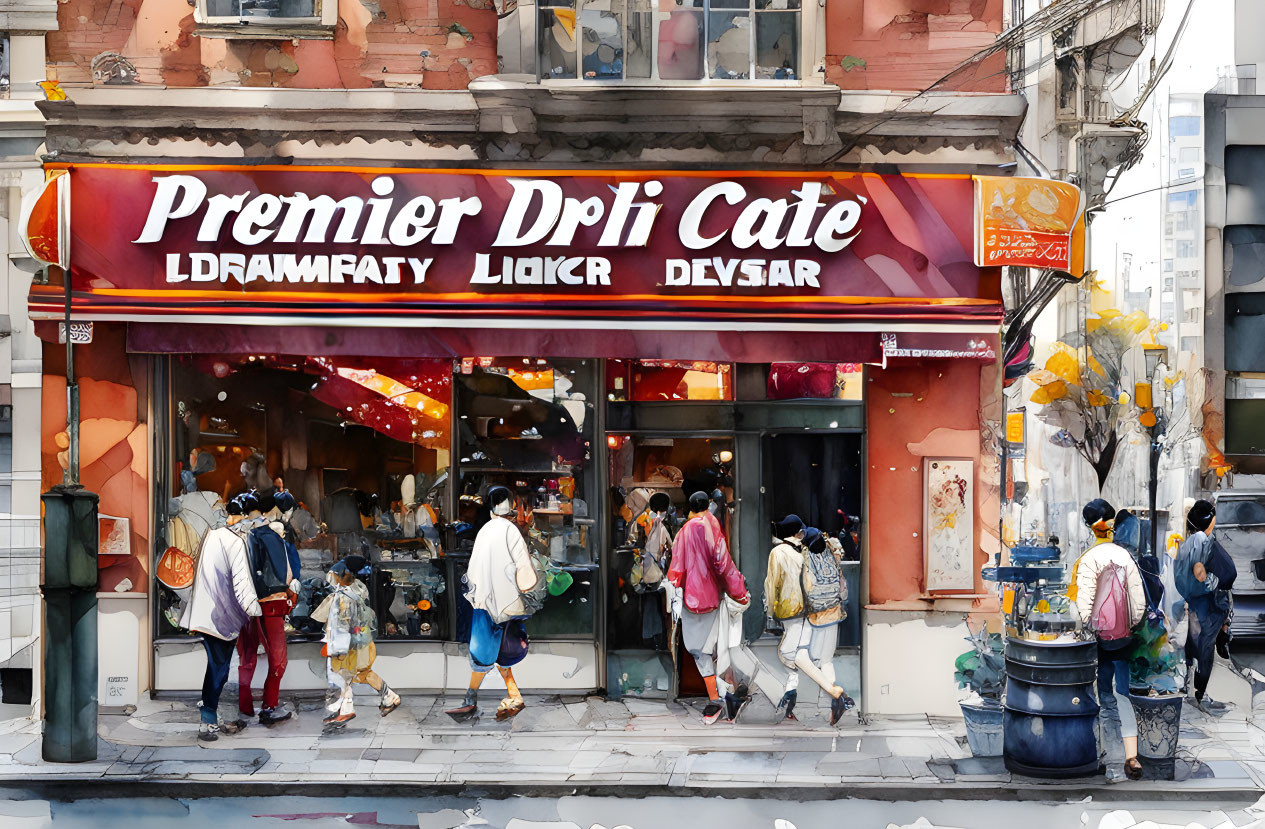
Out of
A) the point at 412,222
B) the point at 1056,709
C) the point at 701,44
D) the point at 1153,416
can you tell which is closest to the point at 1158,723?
the point at 1056,709

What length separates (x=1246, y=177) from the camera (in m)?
13.3

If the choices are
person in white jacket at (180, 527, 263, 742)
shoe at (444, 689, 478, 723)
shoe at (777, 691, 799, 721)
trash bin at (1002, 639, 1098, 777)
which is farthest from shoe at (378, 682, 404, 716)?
trash bin at (1002, 639, 1098, 777)

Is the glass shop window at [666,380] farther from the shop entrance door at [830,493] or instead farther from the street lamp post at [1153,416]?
the street lamp post at [1153,416]

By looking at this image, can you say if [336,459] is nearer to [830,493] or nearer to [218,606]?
[218,606]

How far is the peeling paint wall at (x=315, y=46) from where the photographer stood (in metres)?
9.79

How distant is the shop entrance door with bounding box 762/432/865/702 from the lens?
9.91 m

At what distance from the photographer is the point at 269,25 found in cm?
977

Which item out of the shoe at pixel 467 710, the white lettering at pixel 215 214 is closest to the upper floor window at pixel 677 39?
the white lettering at pixel 215 214

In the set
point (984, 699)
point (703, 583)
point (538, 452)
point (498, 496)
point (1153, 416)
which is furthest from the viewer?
point (1153, 416)

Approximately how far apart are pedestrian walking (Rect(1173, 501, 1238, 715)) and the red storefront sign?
308cm

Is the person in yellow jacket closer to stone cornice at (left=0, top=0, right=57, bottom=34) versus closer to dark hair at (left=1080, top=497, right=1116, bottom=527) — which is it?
dark hair at (left=1080, top=497, right=1116, bottom=527)

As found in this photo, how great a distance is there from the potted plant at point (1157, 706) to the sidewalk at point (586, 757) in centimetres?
21

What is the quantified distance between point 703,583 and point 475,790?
2.68m

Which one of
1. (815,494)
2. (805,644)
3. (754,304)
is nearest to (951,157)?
(754,304)
